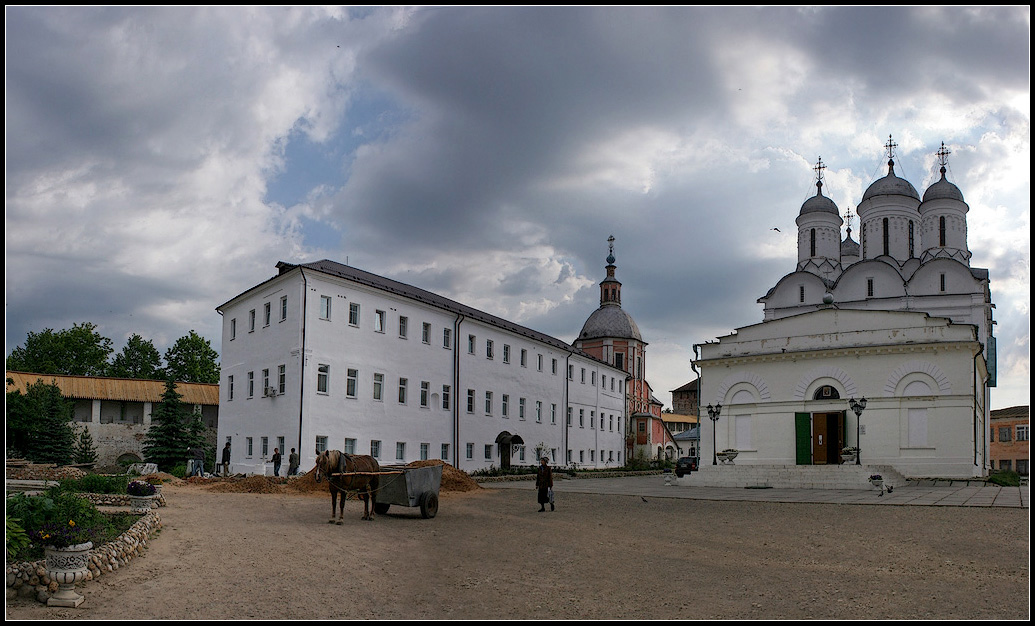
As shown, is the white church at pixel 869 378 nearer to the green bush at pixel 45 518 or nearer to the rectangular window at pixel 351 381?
the rectangular window at pixel 351 381

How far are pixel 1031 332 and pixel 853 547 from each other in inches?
292

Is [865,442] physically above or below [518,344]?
below

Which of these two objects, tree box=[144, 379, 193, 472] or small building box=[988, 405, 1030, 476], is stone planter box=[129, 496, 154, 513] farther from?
small building box=[988, 405, 1030, 476]

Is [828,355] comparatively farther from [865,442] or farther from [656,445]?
[656,445]

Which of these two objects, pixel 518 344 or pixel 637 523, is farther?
pixel 518 344

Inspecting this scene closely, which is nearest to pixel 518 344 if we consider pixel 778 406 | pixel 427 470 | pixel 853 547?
pixel 778 406

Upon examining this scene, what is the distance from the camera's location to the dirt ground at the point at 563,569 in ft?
25.2

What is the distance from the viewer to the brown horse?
15.1 metres

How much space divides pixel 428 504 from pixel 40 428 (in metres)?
31.0

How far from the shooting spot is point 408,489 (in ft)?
51.5

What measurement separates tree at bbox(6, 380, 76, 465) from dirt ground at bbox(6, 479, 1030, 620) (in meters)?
27.0

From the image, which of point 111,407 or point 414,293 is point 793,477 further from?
point 111,407

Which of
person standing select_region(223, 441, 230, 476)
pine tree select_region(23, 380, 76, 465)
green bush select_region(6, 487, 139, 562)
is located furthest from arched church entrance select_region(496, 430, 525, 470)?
green bush select_region(6, 487, 139, 562)

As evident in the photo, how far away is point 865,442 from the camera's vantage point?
31.7 m
